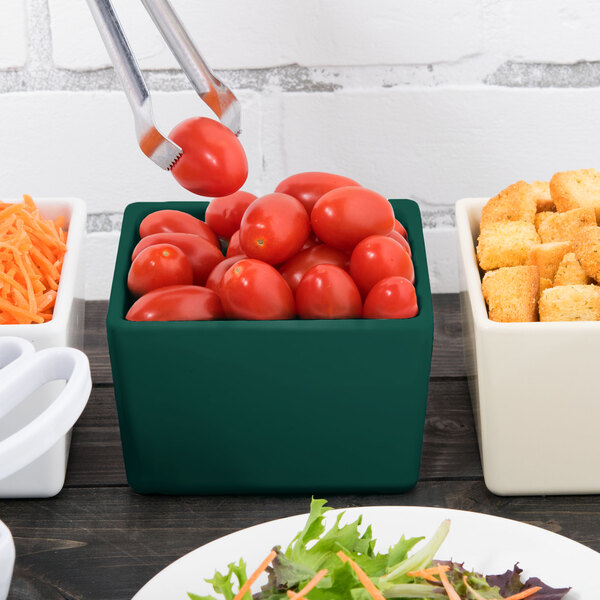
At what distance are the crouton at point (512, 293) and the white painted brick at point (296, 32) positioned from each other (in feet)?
1.25

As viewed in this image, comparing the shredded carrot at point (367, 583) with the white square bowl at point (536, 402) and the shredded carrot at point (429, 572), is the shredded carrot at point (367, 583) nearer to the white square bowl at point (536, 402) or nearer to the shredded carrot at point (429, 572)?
the shredded carrot at point (429, 572)

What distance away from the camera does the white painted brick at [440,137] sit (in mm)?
1078

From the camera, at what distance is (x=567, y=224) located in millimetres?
811

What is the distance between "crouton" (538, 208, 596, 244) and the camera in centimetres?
80

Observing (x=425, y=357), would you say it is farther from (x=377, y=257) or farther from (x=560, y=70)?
(x=560, y=70)

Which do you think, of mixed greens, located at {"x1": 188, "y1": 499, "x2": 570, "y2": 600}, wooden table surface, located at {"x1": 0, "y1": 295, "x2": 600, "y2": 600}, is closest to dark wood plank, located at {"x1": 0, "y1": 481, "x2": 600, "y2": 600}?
wooden table surface, located at {"x1": 0, "y1": 295, "x2": 600, "y2": 600}

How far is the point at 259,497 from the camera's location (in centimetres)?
77

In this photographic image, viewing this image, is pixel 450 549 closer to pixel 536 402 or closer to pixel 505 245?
pixel 536 402

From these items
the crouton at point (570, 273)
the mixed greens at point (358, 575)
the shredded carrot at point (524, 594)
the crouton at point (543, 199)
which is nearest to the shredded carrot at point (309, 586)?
the mixed greens at point (358, 575)

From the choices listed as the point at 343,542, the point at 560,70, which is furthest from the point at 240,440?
the point at 560,70

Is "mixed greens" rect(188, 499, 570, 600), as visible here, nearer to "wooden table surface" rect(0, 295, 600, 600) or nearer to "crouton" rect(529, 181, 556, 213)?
"wooden table surface" rect(0, 295, 600, 600)

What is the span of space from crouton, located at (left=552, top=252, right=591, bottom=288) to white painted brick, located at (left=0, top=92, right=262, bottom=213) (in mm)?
440

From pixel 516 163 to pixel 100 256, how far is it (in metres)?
0.52

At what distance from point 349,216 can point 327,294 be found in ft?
0.23
